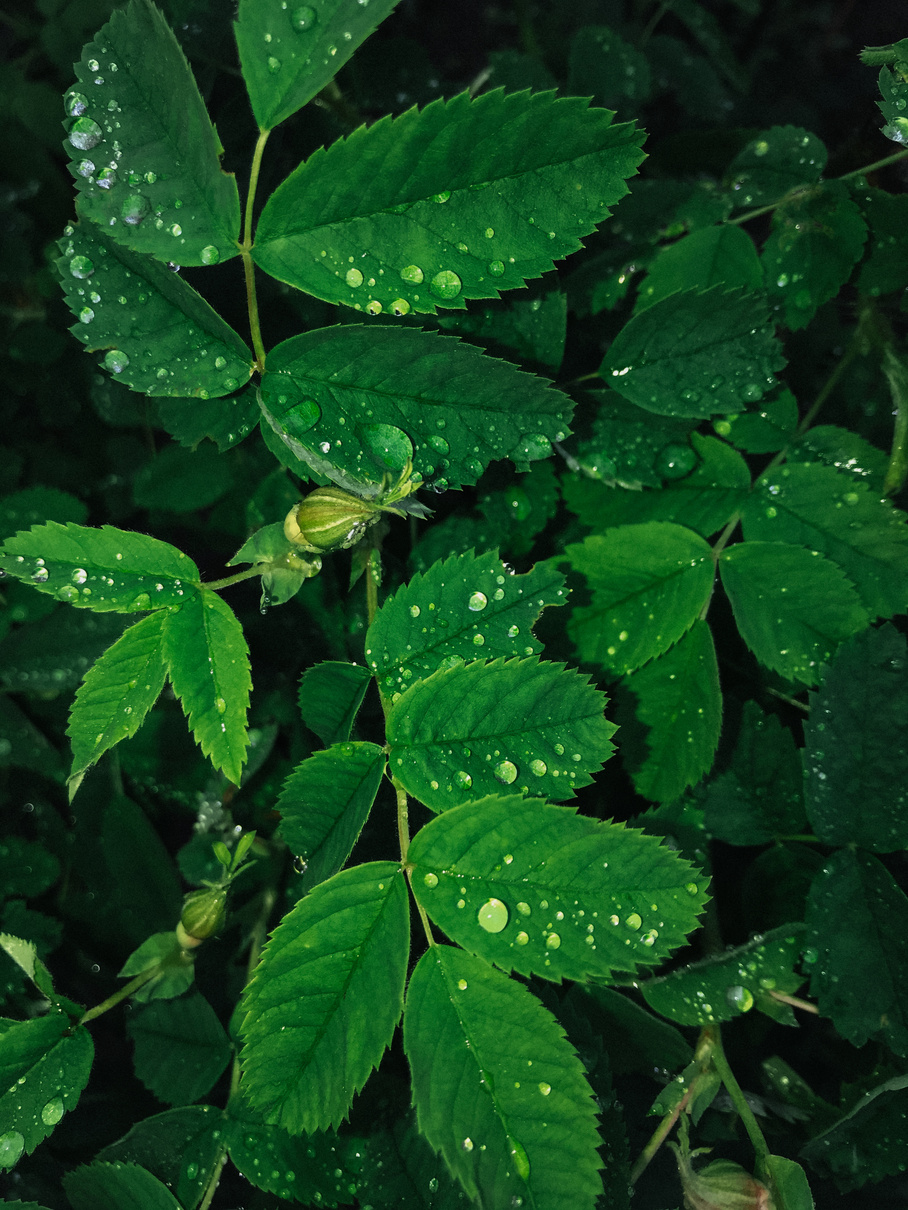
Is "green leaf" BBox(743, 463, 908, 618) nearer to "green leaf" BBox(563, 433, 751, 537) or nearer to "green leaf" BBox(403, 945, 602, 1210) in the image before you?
"green leaf" BBox(563, 433, 751, 537)

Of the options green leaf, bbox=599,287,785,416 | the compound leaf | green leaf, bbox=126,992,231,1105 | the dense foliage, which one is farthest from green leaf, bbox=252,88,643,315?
green leaf, bbox=126,992,231,1105

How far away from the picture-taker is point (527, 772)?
0.97 meters

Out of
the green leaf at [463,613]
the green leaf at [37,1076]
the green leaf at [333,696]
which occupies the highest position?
the green leaf at [463,613]

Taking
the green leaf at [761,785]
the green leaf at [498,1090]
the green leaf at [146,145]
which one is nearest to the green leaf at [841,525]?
the green leaf at [761,785]

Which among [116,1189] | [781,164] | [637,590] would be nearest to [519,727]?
[637,590]

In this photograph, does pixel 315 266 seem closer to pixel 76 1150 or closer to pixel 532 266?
pixel 532 266

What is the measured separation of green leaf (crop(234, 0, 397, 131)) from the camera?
37.2 inches

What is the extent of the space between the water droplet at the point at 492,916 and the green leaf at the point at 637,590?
419 millimetres

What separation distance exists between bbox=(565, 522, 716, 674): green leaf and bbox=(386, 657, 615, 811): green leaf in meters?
0.26

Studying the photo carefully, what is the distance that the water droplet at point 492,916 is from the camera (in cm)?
91

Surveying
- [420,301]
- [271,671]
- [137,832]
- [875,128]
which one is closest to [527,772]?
[420,301]

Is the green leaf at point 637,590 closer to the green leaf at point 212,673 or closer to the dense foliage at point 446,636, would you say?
the dense foliage at point 446,636

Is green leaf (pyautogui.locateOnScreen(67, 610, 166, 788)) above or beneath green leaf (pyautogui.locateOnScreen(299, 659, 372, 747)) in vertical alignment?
above

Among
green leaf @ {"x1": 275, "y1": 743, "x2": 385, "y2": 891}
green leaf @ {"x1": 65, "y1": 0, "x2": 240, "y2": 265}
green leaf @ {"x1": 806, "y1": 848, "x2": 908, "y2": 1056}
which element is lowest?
green leaf @ {"x1": 806, "y1": 848, "x2": 908, "y2": 1056}
